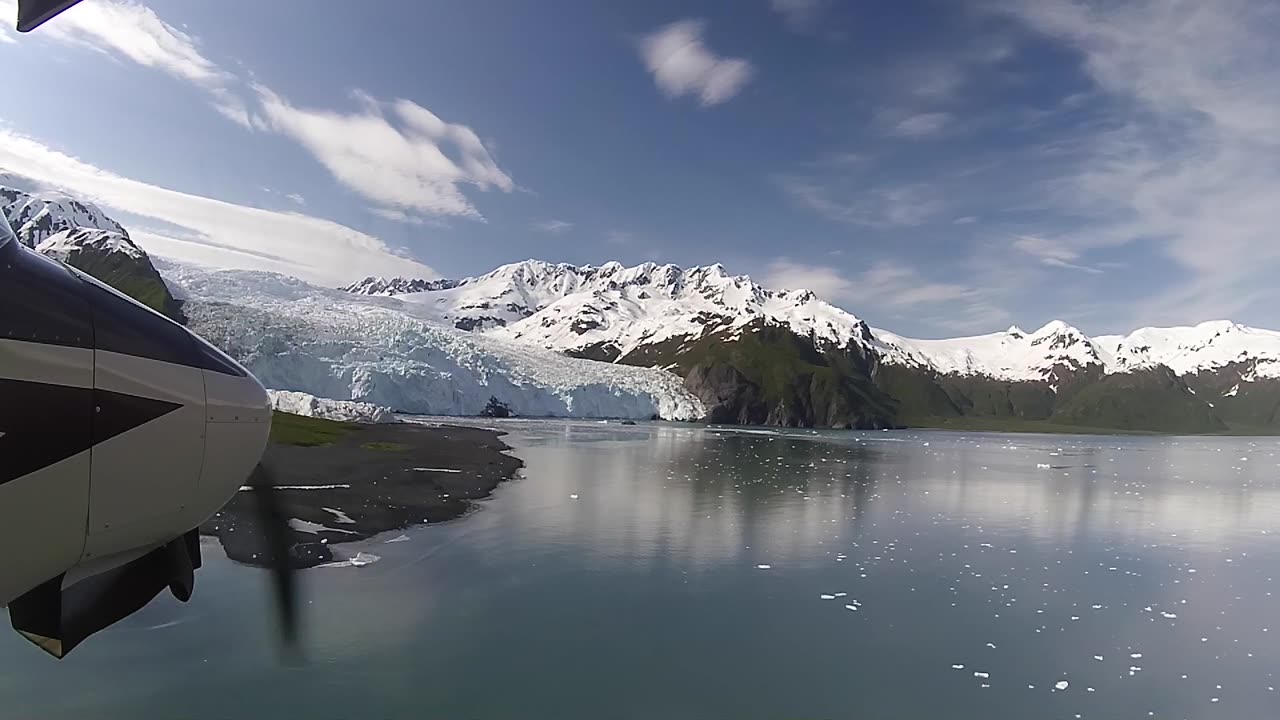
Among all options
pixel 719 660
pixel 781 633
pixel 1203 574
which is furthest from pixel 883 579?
pixel 1203 574

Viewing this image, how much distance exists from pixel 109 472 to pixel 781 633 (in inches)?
494

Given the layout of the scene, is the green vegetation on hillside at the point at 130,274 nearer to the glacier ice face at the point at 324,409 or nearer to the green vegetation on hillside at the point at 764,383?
the glacier ice face at the point at 324,409

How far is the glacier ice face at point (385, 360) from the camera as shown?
6700 cm

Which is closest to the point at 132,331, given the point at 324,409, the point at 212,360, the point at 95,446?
the point at 212,360

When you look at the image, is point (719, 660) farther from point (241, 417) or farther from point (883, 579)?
point (241, 417)

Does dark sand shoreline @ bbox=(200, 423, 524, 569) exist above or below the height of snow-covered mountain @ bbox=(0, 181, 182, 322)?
below

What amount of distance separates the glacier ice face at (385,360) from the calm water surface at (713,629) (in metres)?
44.7

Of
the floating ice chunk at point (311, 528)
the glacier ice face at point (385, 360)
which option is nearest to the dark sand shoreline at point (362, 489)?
the floating ice chunk at point (311, 528)

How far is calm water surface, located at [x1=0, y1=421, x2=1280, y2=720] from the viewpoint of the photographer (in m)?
10.4

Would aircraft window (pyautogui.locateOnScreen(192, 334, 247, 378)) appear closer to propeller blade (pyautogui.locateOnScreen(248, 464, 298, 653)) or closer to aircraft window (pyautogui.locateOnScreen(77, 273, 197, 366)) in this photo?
aircraft window (pyautogui.locateOnScreen(77, 273, 197, 366))

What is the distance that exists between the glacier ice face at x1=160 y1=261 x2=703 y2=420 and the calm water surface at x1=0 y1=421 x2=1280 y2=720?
44.7 metres

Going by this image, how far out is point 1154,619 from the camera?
1532cm

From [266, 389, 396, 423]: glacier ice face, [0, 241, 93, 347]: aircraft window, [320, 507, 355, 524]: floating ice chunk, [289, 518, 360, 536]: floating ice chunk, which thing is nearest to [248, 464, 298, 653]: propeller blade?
[0, 241, 93, 347]: aircraft window

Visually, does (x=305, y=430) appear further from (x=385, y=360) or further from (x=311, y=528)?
(x=385, y=360)
